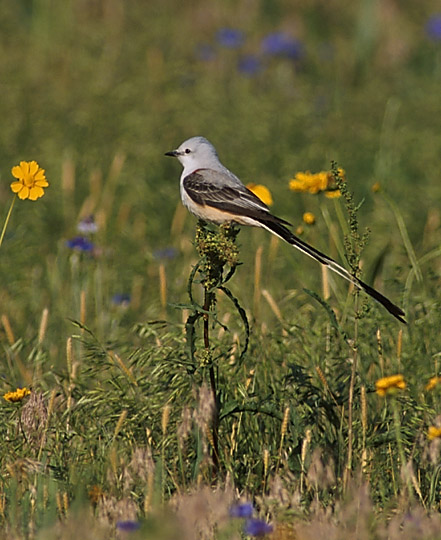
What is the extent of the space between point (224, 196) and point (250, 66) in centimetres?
602

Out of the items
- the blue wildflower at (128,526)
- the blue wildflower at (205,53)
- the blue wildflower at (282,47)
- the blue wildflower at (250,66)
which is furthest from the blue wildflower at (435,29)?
the blue wildflower at (128,526)

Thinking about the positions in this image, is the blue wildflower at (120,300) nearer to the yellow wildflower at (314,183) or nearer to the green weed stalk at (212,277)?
the yellow wildflower at (314,183)

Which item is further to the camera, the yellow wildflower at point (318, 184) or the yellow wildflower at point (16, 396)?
the yellow wildflower at point (318, 184)

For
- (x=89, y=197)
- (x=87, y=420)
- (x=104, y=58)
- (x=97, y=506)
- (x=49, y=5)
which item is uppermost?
(x=49, y=5)

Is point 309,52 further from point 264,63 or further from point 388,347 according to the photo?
point 388,347

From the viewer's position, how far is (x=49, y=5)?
10.2m

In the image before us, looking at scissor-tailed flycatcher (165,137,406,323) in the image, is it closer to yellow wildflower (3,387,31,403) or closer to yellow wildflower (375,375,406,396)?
yellow wildflower (375,375,406,396)

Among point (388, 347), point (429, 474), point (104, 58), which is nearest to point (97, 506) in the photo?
point (429, 474)

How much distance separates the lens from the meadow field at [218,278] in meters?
3.16

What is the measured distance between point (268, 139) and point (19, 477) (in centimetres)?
500

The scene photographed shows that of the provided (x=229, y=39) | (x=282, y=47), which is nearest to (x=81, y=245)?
(x=229, y=39)

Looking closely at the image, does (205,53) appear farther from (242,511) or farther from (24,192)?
(242,511)

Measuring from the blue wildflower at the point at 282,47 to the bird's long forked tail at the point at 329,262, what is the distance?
6429mm

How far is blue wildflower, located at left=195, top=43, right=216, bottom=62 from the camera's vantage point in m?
9.91
